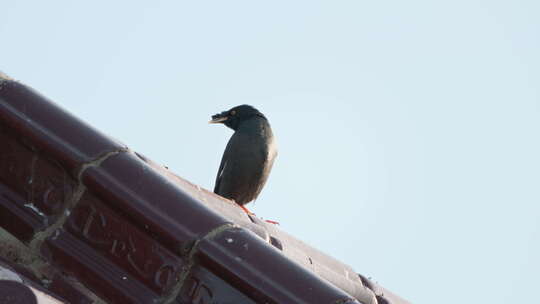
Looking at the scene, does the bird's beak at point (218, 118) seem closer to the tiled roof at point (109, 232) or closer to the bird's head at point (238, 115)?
the bird's head at point (238, 115)

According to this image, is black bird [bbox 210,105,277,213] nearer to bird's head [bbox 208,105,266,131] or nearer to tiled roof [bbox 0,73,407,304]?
bird's head [bbox 208,105,266,131]

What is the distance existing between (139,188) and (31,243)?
11.6 inches

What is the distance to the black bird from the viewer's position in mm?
7848

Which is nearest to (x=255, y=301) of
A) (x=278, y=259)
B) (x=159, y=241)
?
(x=278, y=259)

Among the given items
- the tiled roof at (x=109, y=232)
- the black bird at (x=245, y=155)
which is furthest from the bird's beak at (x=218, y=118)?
the tiled roof at (x=109, y=232)

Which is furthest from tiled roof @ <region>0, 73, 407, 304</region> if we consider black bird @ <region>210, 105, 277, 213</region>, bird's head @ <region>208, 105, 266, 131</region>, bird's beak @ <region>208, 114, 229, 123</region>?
bird's beak @ <region>208, 114, 229, 123</region>

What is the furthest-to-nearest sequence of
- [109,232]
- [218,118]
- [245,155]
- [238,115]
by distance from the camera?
[218,118] → [238,115] → [245,155] → [109,232]

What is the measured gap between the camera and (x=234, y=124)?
825 centimetres

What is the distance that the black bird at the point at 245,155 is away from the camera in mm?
7848

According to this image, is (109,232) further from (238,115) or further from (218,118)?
(218,118)

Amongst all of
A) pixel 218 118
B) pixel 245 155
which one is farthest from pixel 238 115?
pixel 245 155

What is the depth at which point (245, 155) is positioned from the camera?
25.7ft

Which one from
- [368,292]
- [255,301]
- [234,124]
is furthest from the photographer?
[234,124]

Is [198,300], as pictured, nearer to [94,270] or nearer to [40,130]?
[94,270]
